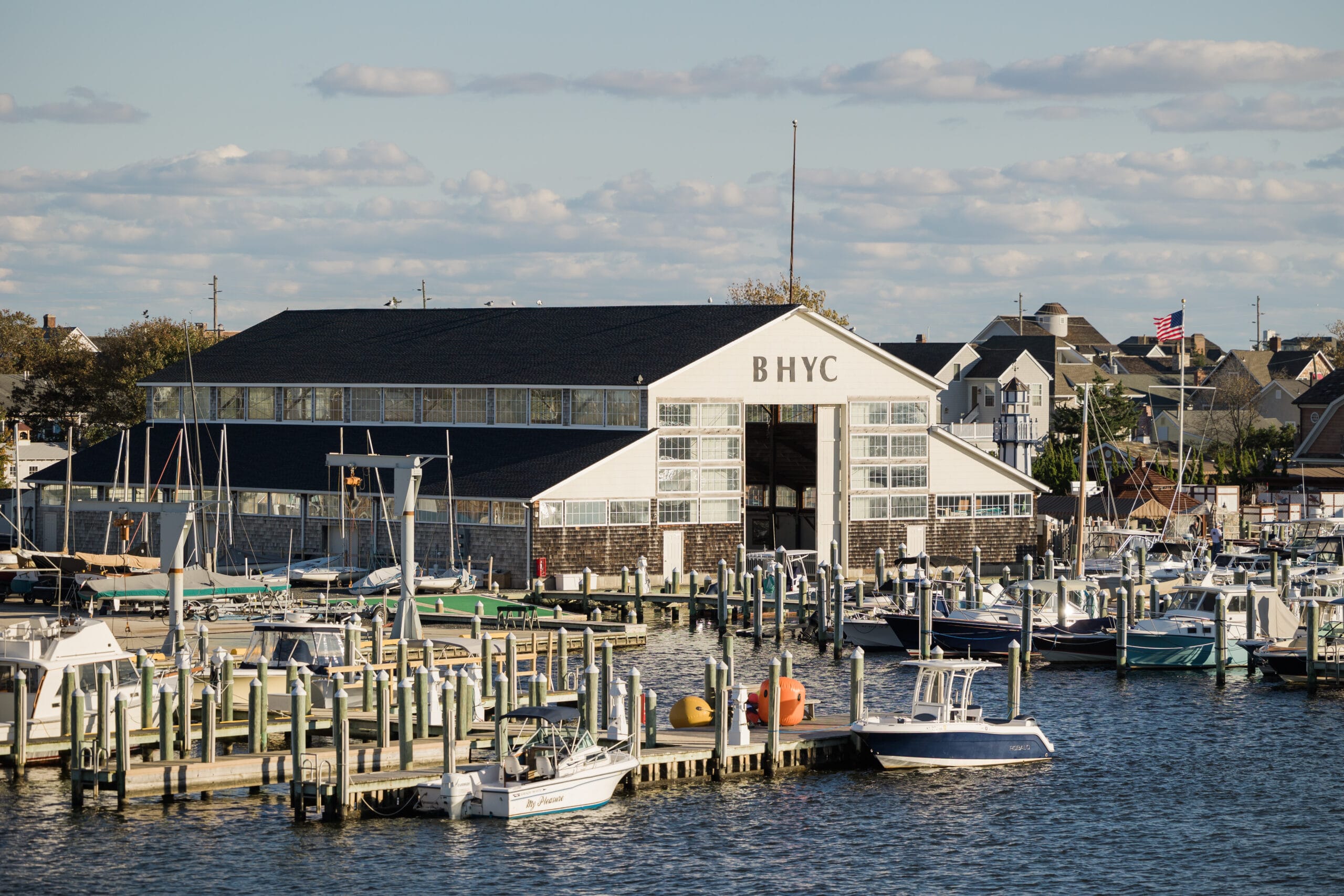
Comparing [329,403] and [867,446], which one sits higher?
[329,403]

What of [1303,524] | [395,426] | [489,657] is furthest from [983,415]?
[489,657]

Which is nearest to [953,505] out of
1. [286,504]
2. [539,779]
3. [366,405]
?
[366,405]

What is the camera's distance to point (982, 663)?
4438cm

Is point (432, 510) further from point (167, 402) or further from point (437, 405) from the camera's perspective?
point (167, 402)

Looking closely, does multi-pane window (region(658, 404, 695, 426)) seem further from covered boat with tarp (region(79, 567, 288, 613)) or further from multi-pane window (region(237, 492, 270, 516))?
covered boat with tarp (region(79, 567, 288, 613))

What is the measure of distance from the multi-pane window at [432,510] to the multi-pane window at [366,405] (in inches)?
413

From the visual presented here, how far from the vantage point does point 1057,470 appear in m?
110

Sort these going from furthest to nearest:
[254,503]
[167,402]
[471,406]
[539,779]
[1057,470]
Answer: [1057,470] < [167,402] < [471,406] < [254,503] < [539,779]

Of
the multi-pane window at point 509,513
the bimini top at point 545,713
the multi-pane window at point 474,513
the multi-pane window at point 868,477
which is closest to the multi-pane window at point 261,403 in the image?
Answer: the multi-pane window at point 474,513

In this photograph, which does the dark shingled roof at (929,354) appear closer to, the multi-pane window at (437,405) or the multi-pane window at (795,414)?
the multi-pane window at (795,414)

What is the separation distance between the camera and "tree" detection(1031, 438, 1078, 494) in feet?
357

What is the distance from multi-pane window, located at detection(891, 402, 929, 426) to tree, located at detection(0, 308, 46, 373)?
8778 cm

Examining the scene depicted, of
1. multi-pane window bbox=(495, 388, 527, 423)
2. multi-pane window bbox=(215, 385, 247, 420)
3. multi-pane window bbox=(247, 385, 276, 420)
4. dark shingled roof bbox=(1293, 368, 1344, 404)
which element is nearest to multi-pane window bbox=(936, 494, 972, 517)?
multi-pane window bbox=(495, 388, 527, 423)

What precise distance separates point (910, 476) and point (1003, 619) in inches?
946
